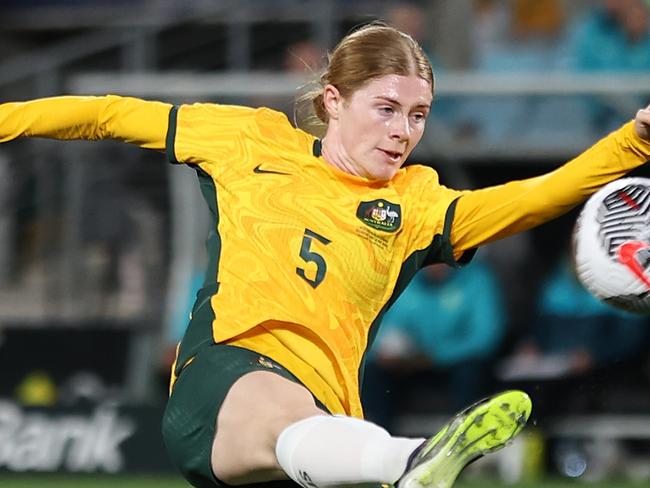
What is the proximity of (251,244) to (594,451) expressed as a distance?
550cm

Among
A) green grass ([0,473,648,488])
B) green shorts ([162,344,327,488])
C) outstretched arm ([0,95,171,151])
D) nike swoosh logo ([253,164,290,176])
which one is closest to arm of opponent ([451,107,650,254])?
nike swoosh logo ([253,164,290,176])

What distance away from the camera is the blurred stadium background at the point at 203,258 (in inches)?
368

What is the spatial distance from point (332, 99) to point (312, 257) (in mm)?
560

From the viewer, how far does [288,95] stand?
31.8 ft

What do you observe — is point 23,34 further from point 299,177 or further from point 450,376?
point 299,177

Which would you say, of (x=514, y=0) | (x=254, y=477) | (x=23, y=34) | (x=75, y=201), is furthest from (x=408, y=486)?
(x=23, y=34)

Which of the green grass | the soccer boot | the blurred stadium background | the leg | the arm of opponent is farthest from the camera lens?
the blurred stadium background

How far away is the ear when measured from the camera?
4.60 meters

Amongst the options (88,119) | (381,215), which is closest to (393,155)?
(381,215)

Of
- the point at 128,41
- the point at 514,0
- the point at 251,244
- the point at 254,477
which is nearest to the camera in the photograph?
the point at 254,477

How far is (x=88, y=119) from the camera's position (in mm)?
4605

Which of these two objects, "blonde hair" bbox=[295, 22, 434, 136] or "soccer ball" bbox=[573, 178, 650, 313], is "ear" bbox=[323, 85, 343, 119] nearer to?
"blonde hair" bbox=[295, 22, 434, 136]

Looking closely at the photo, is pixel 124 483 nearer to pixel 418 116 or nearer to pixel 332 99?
pixel 332 99

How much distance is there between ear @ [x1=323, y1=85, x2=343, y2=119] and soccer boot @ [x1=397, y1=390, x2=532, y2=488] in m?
1.29
